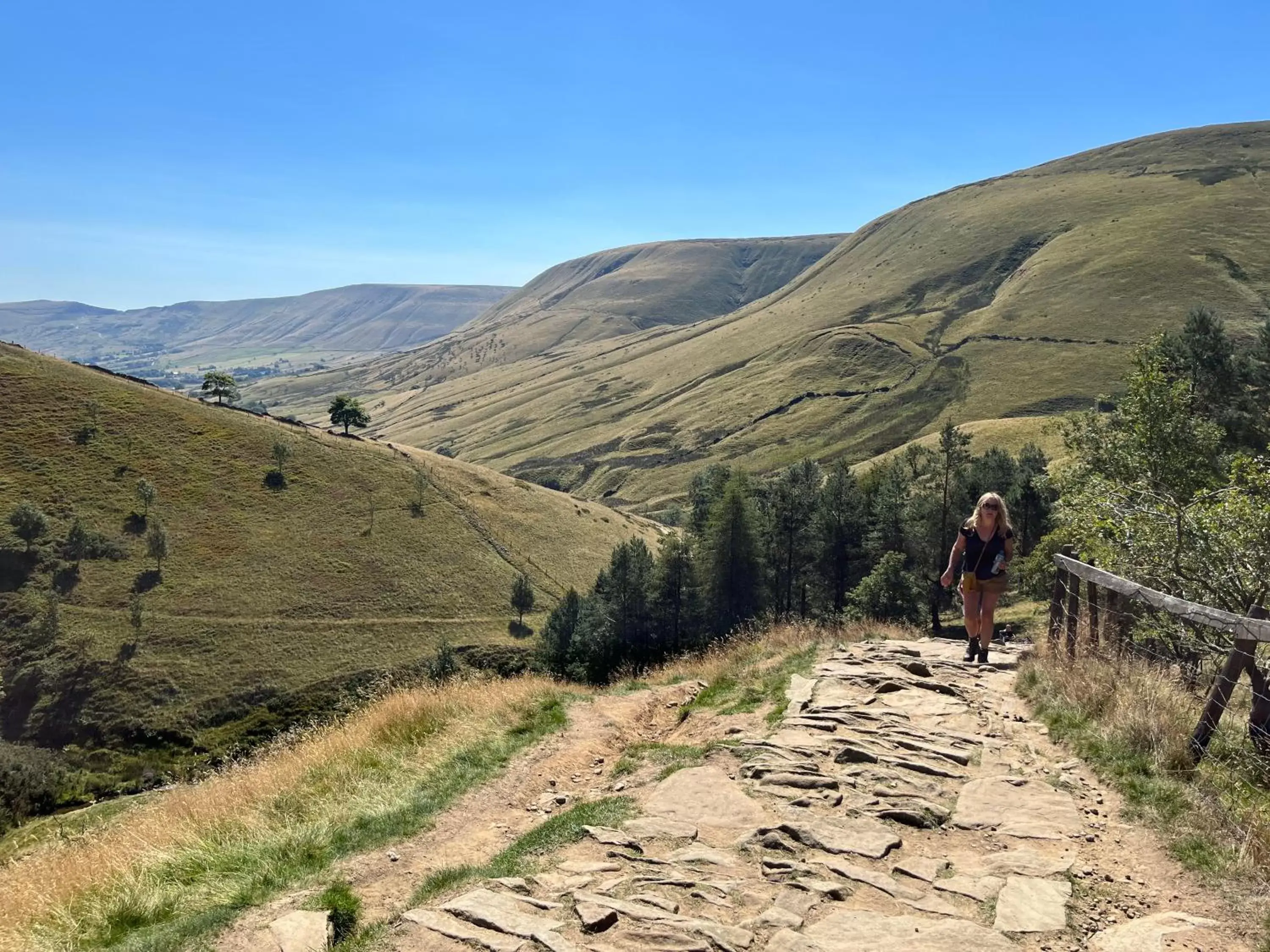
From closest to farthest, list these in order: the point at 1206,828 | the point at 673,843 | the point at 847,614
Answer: the point at 1206,828 < the point at 673,843 < the point at 847,614

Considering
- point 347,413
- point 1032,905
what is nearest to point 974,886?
point 1032,905

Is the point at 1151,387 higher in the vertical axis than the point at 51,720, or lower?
higher

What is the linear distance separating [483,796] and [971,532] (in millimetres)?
10196

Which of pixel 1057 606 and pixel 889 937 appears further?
pixel 1057 606

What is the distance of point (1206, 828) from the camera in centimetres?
667

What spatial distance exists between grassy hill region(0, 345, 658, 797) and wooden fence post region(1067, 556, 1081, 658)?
6479 centimetres

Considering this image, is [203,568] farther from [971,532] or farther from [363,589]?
[971,532]

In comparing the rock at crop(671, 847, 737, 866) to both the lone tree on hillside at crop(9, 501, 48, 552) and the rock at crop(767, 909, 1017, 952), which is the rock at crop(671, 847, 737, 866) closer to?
the rock at crop(767, 909, 1017, 952)

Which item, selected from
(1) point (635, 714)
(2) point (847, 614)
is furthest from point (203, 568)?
(1) point (635, 714)

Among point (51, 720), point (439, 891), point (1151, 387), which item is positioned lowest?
point (51, 720)

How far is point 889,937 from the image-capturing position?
5867mm

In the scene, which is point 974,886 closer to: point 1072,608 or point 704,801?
point 704,801

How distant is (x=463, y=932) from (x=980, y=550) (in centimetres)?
1203

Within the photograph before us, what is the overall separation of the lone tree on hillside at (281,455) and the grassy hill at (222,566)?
132 centimetres
